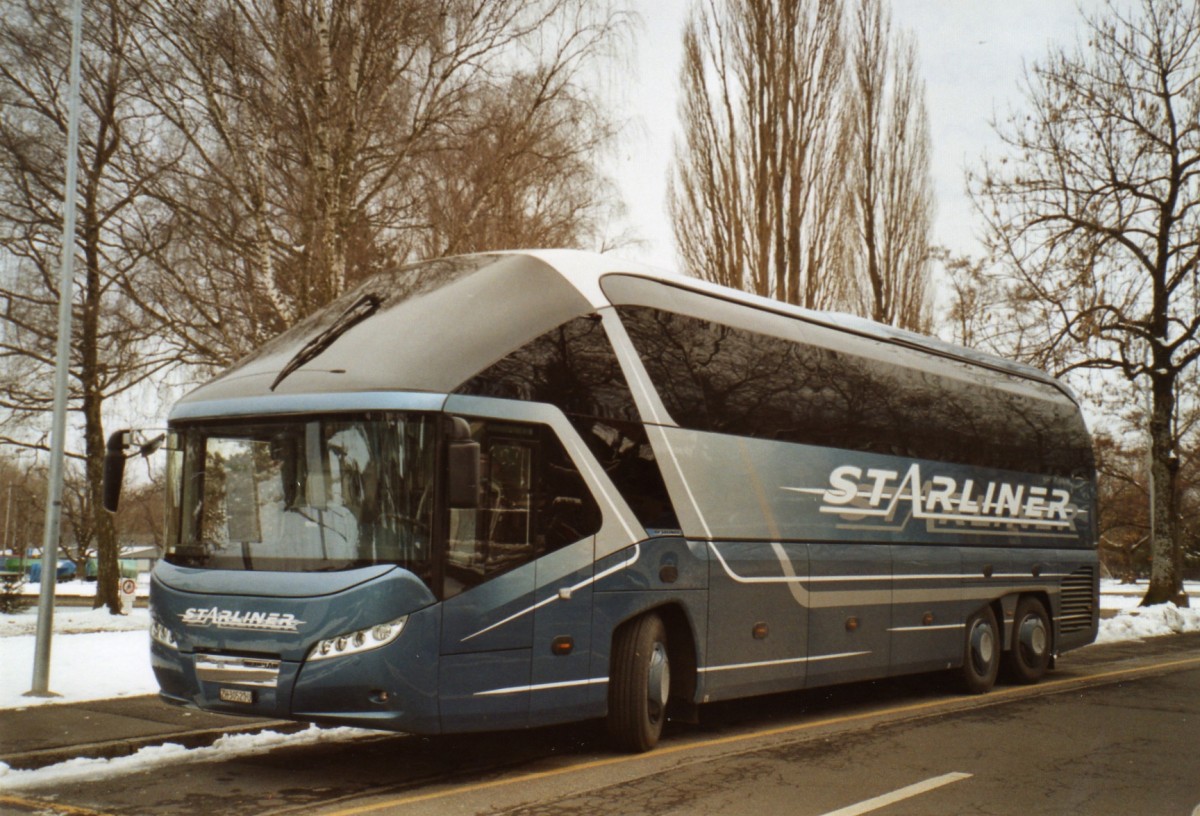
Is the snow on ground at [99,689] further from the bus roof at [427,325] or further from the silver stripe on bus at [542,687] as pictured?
the bus roof at [427,325]

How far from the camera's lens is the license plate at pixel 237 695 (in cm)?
773

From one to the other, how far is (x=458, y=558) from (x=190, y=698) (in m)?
2.02

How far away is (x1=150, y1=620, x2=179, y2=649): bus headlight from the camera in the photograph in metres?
8.18

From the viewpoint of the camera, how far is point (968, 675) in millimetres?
13977

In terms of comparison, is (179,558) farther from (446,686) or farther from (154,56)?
(154,56)

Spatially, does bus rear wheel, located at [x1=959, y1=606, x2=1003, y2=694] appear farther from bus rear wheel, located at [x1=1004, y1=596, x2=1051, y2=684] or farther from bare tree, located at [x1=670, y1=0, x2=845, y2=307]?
bare tree, located at [x1=670, y1=0, x2=845, y2=307]

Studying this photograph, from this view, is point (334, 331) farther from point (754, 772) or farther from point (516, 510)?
point (754, 772)

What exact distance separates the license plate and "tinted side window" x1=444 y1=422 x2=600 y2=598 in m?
1.39

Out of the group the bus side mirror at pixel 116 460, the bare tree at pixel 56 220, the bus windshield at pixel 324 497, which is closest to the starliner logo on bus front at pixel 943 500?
the bus windshield at pixel 324 497

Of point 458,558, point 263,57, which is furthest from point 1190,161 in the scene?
point 458,558

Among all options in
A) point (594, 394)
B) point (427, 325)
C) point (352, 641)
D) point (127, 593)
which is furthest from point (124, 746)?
point (127, 593)

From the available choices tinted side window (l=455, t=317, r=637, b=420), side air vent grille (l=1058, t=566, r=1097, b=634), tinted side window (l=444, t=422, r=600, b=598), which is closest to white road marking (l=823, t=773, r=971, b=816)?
tinted side window (l=444, t=422, r=600, b=598)

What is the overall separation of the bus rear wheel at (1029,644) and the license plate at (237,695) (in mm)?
10292

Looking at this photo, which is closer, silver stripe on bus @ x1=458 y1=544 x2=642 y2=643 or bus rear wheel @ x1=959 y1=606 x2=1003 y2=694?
silver stripe on bus @ x1=458 y1=544 x2=642 y2=643
